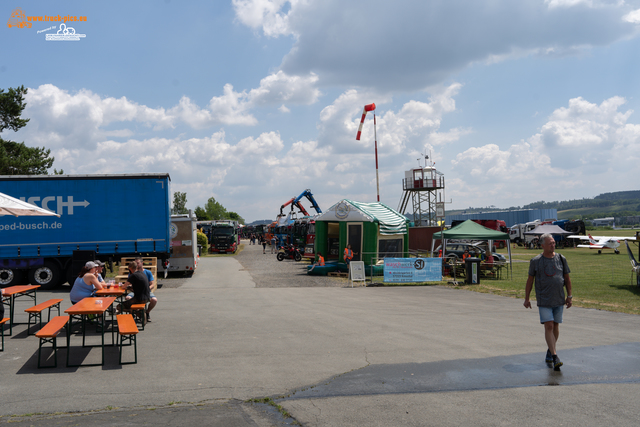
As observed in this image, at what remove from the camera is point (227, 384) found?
572 cm

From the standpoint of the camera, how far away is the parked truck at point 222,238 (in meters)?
42.2

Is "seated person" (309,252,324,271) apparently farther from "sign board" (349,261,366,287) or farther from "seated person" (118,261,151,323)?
"seated person" (118,261,151,323)

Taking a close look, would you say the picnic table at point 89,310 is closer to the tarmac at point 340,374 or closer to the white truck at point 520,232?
the tarmac at point 340,374

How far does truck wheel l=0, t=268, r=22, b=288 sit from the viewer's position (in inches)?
664

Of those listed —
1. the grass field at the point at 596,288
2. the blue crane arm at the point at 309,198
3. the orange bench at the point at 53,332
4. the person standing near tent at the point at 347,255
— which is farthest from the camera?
the blue crane arm at the point at 309,198

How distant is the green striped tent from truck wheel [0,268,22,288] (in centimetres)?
1291

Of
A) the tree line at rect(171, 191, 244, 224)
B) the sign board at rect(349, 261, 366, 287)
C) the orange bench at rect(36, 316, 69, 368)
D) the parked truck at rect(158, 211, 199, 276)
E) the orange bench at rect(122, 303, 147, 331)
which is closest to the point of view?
the orange bench at rect(36, 316, 69, 368)

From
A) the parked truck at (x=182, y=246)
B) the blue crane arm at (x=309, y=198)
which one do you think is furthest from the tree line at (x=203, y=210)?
the parked truck at (x=182, y=246)

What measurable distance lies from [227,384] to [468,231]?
1650 centimetres

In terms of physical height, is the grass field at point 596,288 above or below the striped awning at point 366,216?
below

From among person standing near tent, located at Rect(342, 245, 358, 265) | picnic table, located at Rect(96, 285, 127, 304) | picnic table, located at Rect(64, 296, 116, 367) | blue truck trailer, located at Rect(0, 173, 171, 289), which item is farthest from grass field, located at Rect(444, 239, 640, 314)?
blue truck trailer, located at Rect(0, 173, 171, 289)

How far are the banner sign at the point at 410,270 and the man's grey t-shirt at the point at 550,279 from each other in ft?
37.5

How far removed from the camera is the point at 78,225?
56.5 feet

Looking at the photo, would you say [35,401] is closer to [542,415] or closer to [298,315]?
[542,415]
